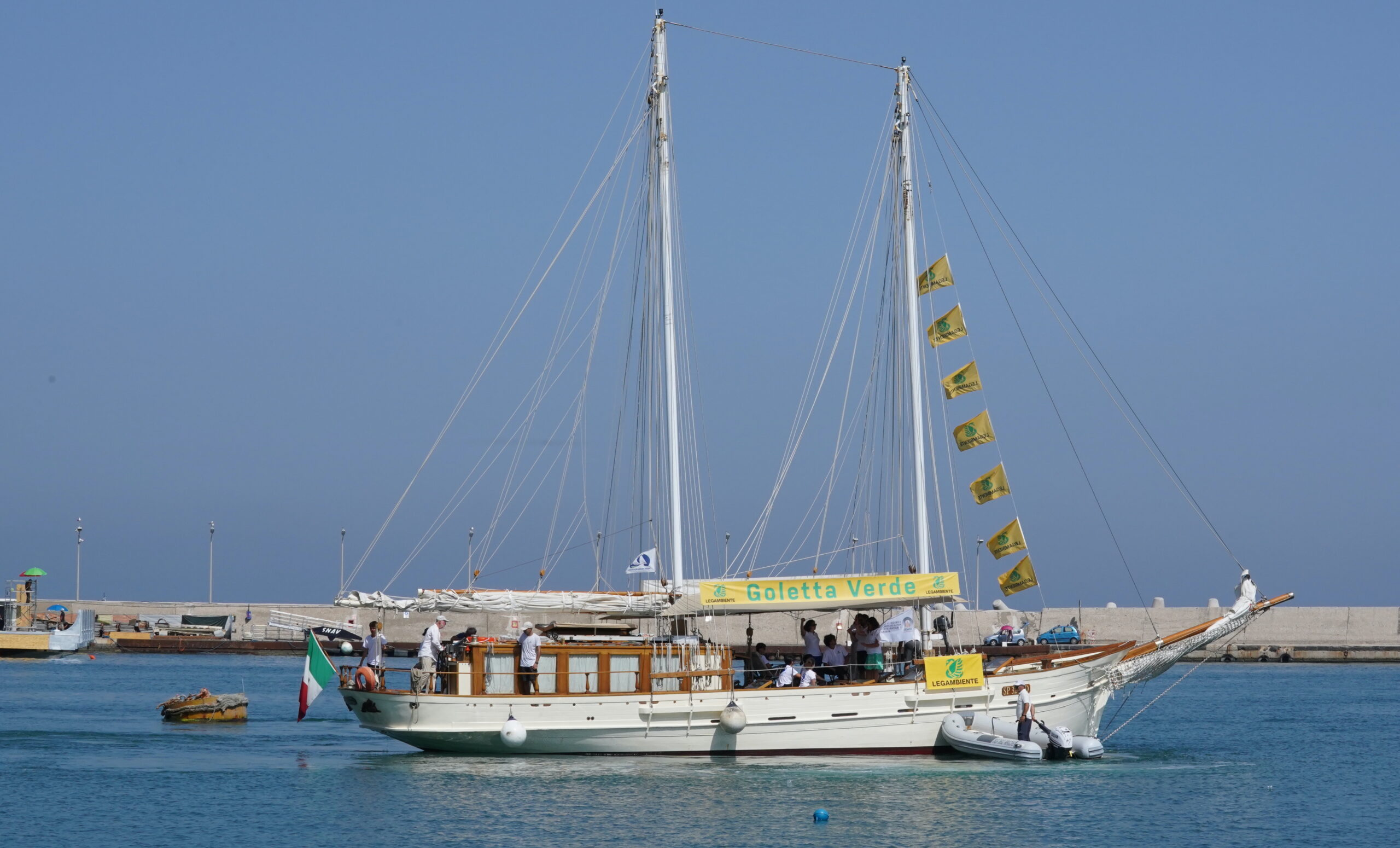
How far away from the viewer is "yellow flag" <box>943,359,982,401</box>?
A: 3659cm

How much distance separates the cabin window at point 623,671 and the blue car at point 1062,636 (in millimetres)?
60161

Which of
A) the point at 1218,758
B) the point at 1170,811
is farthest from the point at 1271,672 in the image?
the point at 1170,811

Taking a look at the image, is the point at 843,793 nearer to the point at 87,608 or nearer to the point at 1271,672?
the point at 1271,672

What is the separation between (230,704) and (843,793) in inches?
1004

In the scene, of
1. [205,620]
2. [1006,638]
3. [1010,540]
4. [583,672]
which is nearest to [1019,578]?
[1010,540]

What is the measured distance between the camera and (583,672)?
34031 millimetres

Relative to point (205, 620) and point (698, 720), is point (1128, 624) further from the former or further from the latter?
point (698, 720)

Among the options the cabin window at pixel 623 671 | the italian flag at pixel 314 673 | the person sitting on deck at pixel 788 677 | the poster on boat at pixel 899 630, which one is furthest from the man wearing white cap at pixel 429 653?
the poster on boat at pixel 899 630

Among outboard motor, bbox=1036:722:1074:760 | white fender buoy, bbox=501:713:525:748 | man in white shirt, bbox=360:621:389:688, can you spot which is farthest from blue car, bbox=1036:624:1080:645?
man in white shirt, bbox=360:621:389:688

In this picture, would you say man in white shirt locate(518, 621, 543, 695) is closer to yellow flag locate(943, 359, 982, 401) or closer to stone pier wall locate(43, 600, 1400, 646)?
yellow flag locate(943, 359, 982, 401)

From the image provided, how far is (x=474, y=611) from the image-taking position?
3503 cm

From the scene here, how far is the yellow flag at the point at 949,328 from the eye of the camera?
123ft

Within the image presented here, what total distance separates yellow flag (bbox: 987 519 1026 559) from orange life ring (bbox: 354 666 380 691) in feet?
48.6

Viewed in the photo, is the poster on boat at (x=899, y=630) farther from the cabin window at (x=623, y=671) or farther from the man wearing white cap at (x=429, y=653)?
the man wearing white cap at (x=429, y=653)
